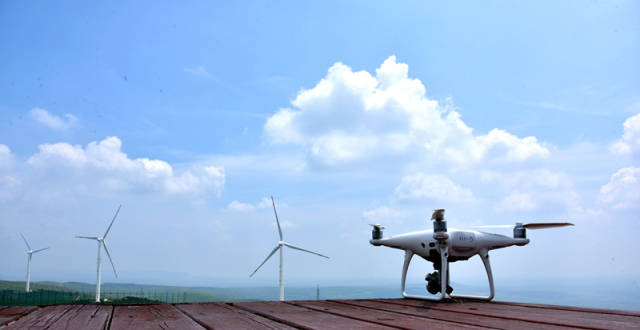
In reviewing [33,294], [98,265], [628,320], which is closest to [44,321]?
[628,320]

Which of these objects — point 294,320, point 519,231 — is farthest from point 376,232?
point 294,320

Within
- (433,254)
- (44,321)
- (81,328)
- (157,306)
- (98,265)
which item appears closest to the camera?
(81,328)

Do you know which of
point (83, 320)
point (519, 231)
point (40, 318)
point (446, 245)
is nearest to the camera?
point (83, 320)

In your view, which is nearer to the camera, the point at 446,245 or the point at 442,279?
the point at 442,279

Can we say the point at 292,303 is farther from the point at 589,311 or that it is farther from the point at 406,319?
the point at 589,311

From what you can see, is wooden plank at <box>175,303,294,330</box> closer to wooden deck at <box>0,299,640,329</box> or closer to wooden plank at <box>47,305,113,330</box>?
wooden deck at <box>0,299,640,329</box>

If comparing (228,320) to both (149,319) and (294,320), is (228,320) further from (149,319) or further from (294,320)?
(149,319)

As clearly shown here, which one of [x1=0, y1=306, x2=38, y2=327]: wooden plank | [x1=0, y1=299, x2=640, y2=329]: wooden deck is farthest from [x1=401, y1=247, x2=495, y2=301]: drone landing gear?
[x1=0, y1=306, x2=38, y2=327]: wooden plank
